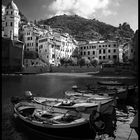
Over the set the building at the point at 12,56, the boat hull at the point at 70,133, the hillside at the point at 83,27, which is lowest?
the boat hull at the point at 70,133

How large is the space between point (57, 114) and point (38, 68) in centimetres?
7004

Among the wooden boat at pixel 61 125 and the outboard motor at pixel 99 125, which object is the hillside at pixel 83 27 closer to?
the outboard motor at pixel 99 125

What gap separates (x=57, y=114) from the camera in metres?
14.6

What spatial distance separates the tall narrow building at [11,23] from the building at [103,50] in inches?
1464

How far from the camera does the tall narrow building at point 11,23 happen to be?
323ft

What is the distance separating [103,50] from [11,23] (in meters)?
48.6

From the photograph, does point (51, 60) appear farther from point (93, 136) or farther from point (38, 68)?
point (93, 136)

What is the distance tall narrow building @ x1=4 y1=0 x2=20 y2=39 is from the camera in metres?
98.5

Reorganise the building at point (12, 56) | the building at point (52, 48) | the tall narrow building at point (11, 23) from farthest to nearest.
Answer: the tall narrow building at point (11, 23) < the building at point (52, 48) < the building at point (12, 56)

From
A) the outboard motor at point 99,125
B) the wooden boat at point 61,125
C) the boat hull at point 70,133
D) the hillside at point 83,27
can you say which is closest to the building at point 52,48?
the hillside at point 83,27

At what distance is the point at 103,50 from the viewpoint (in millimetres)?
96250

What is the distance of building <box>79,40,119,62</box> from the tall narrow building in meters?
37.2

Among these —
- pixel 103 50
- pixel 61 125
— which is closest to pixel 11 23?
pixel 103 50

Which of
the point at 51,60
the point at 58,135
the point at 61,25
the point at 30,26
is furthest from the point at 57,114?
the point at 61,25
